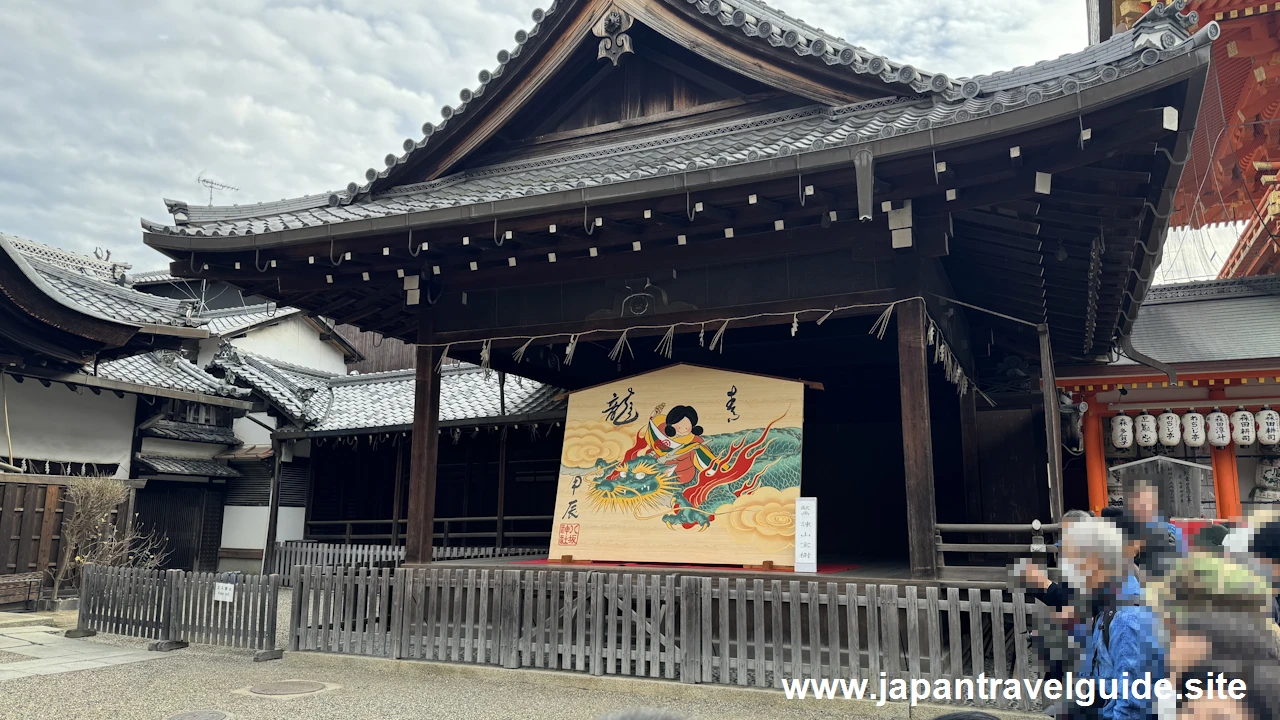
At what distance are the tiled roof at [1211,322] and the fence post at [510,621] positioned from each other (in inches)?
346

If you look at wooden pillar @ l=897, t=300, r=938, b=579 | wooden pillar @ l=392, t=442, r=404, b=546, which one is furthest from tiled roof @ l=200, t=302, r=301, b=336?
wooden pillar @ l=897, t=300, r=938, b=579

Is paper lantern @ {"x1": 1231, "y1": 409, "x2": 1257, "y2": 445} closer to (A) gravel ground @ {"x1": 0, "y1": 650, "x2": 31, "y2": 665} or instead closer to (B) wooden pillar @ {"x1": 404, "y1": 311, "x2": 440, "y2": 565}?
(B) wooden pillar @ {"x1": 404, "y1": 311, "x2": 440, "y2": 565}

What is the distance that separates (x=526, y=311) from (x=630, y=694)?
4.03 metres

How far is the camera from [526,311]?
27.9 feet

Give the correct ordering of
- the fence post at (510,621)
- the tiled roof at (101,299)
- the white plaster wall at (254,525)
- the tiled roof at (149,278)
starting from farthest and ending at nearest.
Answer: the tiled roof at (149,278), the white plaster wall at (254,525), the tiled roof at (101,299), the fence post at (510,621)

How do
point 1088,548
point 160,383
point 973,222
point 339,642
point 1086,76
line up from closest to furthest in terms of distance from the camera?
point 1088,548
point 1086,76
point 973,222
point 339,642
point 160,383

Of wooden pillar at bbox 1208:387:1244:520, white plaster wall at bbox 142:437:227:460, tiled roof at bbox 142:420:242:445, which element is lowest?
wooden pillar at bbox 1208:387:1244:520

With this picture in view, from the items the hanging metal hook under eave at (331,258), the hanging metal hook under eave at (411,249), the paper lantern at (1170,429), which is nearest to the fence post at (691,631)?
the hanging metal hook under eave at (411,249)

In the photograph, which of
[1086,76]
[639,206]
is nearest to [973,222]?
[1086,76]

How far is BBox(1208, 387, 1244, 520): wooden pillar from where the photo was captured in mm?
10211

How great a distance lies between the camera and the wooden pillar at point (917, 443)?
6355 mm

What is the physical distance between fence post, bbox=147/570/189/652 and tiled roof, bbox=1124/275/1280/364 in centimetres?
1245

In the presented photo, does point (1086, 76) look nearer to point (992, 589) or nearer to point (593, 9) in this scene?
point (992, 589)

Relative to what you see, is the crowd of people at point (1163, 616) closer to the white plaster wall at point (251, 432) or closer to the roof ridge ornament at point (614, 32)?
the roof ridge ornament at point (614, 32)
